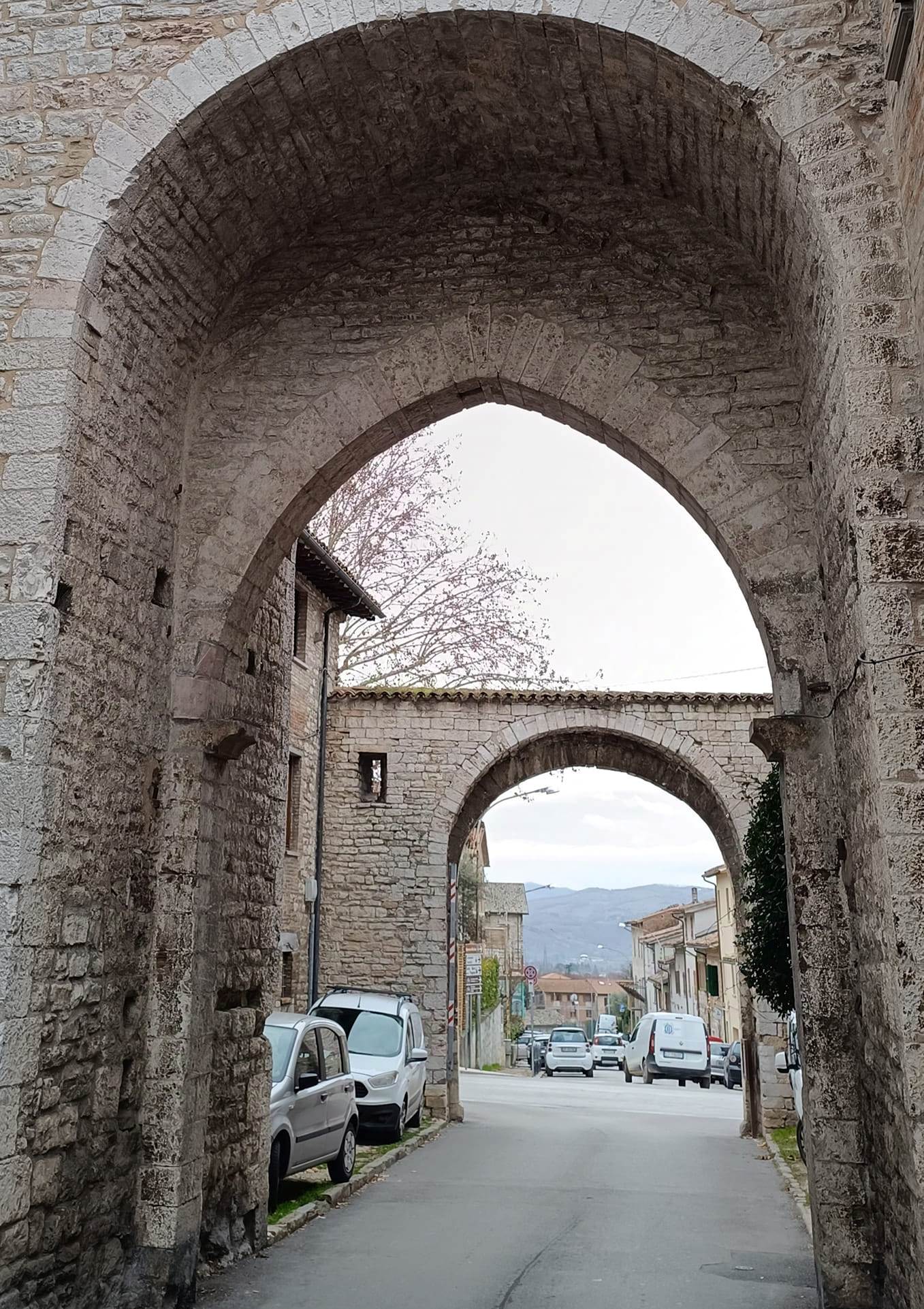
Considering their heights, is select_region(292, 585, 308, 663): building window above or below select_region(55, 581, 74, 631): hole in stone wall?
above

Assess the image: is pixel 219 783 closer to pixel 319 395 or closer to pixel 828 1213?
pixel 319 395

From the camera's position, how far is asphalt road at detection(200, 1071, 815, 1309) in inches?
213

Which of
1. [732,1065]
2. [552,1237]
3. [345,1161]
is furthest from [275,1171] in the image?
[732,1065]

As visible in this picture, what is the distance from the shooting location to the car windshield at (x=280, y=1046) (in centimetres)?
754

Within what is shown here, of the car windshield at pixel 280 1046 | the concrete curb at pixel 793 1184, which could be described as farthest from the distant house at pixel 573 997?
the car windshield at pixel 280 1046

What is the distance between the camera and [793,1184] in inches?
350

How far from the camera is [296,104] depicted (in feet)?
16.8

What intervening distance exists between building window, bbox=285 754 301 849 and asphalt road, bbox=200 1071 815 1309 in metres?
3.78

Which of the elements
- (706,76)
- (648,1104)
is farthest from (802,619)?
(648,1104)

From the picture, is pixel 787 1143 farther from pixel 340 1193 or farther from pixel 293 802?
pixel 293 802

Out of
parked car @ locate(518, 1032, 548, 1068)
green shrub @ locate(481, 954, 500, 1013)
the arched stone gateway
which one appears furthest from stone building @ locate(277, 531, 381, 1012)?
parked car @ locate(518, 1032, 548, 1068)

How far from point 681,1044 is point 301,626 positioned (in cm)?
1549

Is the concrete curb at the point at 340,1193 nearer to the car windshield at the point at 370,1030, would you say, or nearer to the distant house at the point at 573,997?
the car windshield at the point at 370,1030

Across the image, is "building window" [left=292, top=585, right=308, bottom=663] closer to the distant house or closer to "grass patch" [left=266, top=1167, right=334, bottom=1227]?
"grass patch" [left=266, top=1167, right=334, bottom=1227]
